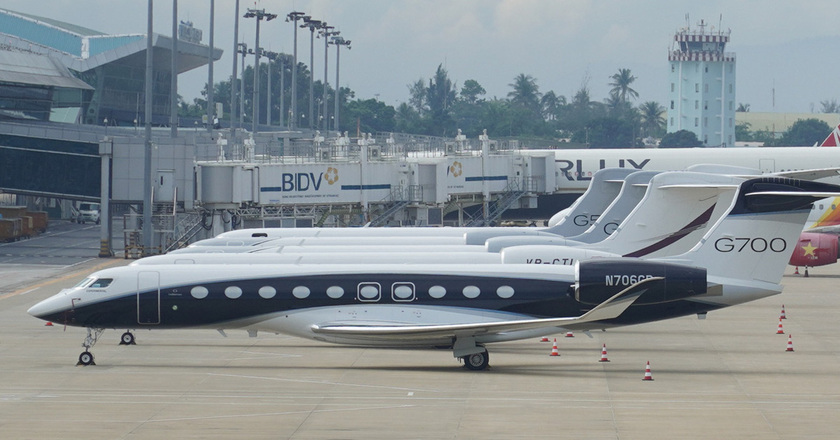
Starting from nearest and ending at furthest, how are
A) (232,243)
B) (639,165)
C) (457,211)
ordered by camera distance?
(232,243) → (639,165) → (457,211)

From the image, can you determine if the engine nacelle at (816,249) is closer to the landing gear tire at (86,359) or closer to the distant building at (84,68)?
the landing gear tire at (86,359)

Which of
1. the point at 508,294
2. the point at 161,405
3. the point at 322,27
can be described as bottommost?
the point at 161,405

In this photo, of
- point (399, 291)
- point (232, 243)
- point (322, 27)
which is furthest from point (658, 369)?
point (322, 27)

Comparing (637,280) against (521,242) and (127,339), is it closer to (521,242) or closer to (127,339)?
(521,242)

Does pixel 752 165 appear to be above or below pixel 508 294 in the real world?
above

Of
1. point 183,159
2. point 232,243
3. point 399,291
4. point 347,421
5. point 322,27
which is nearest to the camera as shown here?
point 347,421

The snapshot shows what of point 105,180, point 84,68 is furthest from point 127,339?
point 84,68

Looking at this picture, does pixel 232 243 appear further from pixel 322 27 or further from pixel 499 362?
pixel 322 27

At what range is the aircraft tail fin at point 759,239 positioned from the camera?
1307 inches

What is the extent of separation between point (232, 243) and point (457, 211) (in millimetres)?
32864

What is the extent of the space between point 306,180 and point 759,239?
37081 mm

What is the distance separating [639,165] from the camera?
242ft

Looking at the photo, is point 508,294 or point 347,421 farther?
point 508,294

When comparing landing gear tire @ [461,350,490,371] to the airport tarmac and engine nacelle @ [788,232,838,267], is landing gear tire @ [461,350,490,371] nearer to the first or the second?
the airport tarmac
